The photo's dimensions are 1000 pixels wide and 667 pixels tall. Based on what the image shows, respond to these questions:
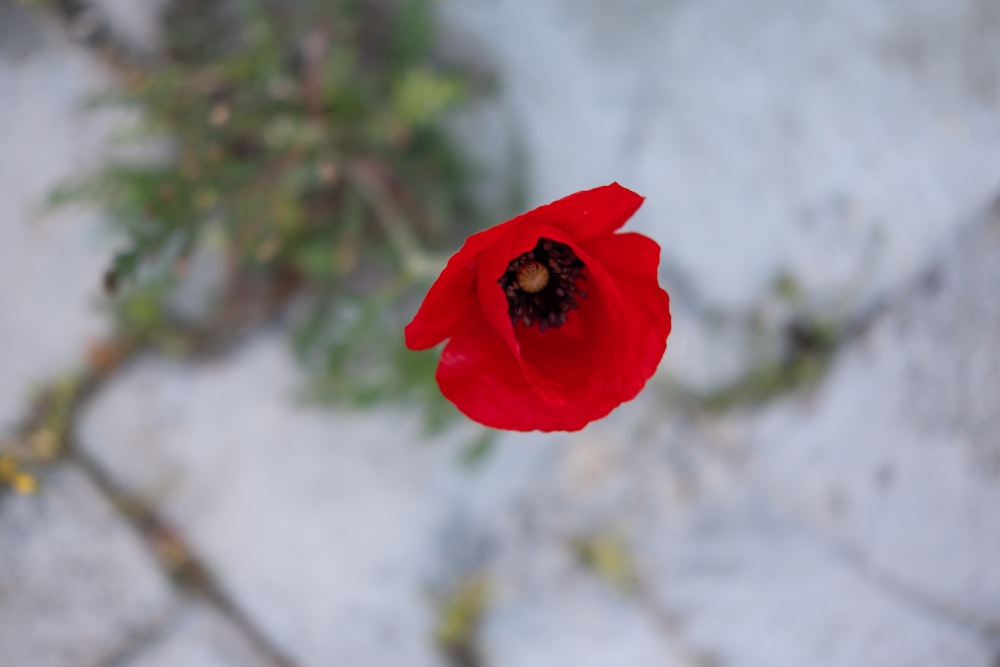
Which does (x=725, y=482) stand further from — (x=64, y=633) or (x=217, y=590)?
(x=64, y=633)

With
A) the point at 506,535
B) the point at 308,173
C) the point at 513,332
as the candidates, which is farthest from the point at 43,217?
the point at 513,332

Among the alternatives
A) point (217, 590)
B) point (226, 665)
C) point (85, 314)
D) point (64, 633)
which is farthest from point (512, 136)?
point (64, 633)

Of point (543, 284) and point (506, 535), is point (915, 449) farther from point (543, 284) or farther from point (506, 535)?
point (543, 284)

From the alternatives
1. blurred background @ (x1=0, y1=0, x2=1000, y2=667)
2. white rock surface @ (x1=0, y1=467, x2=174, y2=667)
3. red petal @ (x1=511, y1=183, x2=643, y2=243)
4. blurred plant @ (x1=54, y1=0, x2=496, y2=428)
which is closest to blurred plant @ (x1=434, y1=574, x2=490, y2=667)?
blurred background @ (x1=0, y1=0, x2=1000, y2=667)

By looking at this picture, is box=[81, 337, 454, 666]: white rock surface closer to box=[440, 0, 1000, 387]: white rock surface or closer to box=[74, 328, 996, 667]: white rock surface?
box=[74, 328, 996, 667]: white rock surface

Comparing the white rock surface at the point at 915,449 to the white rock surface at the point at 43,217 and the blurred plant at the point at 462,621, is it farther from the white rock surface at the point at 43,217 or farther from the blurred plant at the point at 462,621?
the white rock surface at the point at 43,217

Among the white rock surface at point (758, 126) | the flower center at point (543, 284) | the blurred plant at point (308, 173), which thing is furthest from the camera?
the white rock surface at point (758, 126)

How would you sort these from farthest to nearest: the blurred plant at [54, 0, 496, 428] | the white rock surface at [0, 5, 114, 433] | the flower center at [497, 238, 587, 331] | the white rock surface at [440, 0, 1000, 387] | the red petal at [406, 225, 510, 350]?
1. the white rock surface at [0, 5, 114, 433]
2. the white rock surface at [440, 0, 1000, 387]
3. the blurred plant at [54, 0, 496, 428]
4. the flower center at [497, 238, 587, 331]
5. the red petal at [406, 225, 510, 350]

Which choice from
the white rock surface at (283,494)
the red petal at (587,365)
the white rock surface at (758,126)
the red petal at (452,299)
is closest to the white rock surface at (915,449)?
the white rock surface at (758,126)
